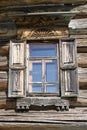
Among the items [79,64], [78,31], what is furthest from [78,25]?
[79,64]

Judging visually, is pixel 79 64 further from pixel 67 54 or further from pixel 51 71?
pixel 51 71

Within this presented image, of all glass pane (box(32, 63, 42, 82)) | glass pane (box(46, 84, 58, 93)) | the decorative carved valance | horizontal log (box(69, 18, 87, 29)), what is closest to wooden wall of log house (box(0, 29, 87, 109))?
horizontal log (box(69, 18, 87, 29))

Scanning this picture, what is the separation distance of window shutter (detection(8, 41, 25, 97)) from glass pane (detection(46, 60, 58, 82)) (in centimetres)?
50

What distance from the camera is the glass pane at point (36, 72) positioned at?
780 centimetres

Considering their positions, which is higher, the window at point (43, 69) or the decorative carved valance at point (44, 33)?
the decorative carved valance at point (44, 33)

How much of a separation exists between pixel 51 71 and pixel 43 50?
480 millimetres

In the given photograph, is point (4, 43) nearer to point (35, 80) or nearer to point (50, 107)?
point (35, 80)

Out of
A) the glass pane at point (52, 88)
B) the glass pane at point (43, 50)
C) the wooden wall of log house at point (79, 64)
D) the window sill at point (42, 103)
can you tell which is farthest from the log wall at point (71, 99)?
the glass pane at point (52, 88)

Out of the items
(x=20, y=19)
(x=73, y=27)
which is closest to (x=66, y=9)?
(x=73, y=27)

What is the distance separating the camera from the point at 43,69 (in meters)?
7.84

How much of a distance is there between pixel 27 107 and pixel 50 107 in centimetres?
45

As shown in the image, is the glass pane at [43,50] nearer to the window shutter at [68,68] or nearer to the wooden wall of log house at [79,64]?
the window shutter at [68,68]

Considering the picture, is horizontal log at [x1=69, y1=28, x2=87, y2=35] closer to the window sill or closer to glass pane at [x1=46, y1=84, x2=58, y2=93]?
glass pane at [x1=46, y1=84, x2=58, y2=93]

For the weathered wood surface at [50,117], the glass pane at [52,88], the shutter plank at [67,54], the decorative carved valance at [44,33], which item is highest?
the decorative carved valance at [44,33]
